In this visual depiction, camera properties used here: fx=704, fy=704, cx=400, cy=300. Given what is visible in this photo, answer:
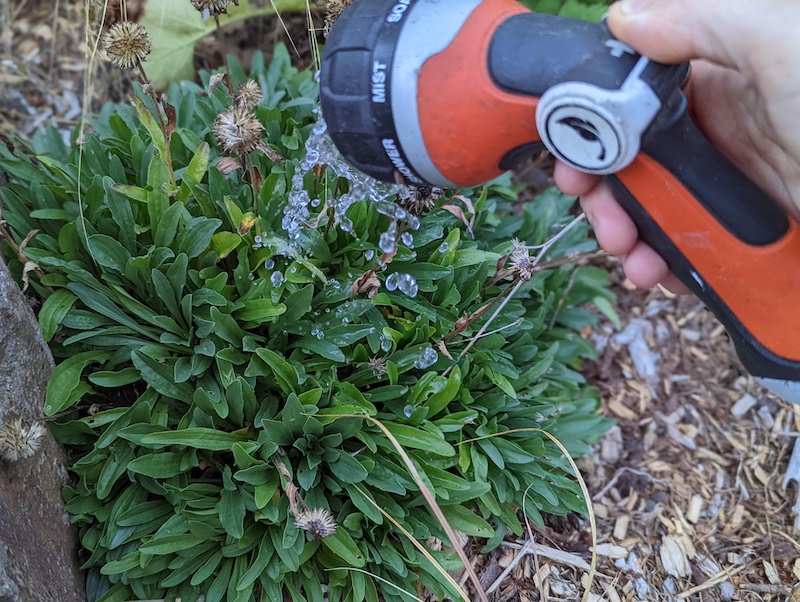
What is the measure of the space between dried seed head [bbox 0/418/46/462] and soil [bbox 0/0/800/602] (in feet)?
4.08

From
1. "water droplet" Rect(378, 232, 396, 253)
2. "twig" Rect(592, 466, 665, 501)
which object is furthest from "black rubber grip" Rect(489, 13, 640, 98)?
"twig" Rect(592, 466, 665, 501)

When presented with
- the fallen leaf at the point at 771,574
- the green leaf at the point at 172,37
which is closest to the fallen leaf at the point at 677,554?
the fallen leaf at the point at 771,574

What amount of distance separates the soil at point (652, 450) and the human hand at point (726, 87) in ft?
2.79


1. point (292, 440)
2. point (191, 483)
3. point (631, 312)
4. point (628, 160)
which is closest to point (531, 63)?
point (628, 160)

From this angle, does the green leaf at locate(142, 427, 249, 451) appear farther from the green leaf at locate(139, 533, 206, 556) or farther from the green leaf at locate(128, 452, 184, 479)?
the green leaf at locate(139, 533, 206, 556)

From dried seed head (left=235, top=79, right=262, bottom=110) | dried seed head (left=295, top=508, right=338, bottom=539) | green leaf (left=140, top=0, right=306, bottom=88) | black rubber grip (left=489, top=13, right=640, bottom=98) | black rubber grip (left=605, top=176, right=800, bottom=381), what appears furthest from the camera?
green leaf (left=140, top=0, right=306, bottom=88)

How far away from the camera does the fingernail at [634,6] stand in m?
1.43

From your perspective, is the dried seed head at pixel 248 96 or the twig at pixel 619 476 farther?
the twig at pixel 619 476

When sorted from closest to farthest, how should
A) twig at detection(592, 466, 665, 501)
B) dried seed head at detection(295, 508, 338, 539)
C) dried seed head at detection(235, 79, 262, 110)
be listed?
dried seed head at detection(295, 508, 338, 539), dried seed head at detection(235, 79, 262, 110), twig at detection(592, 466, 665, 501)

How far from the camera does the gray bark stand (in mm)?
1587

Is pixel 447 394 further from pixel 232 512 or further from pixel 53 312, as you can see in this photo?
pixel 53 312

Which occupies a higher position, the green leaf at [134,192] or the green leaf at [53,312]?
the green leaf at [134,192]

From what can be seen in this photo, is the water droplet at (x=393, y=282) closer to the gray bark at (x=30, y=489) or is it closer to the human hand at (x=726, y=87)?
the human hand at (x=726, y=87)

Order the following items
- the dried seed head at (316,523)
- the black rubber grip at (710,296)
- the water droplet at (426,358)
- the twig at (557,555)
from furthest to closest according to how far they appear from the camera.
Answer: the twig at (557,555), the water droplet at (426,358), the dried seed head at (316,523), the black rubber grip at (710,296)
